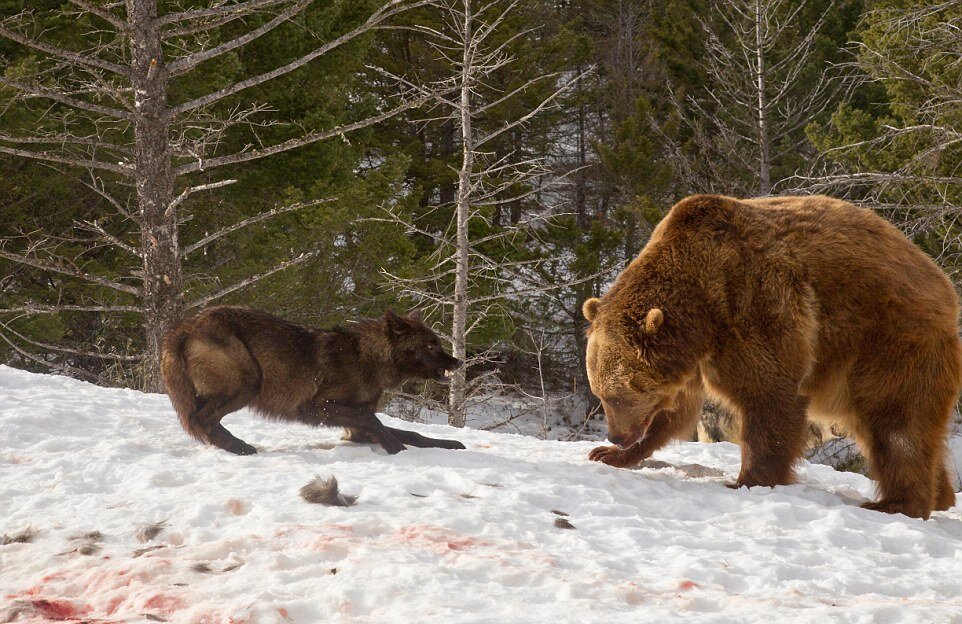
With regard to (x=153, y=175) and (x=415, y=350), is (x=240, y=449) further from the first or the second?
(x=153, y=175)

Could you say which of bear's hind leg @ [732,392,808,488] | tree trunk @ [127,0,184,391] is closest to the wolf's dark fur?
bear's hind leg @ [732,392,808,488]

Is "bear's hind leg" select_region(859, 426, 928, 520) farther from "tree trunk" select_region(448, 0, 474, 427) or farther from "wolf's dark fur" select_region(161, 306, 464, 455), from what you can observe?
"tree trunk" select_region(448, 0, 474, 427)

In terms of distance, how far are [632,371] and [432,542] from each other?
2147 millimetres

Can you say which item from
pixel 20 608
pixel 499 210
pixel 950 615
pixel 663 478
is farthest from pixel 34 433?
pixel 499 210

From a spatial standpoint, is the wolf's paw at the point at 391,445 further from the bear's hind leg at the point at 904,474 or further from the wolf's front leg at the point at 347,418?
the bear's hind leg at the point at 904,474

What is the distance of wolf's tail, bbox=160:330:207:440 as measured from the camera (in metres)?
6.24

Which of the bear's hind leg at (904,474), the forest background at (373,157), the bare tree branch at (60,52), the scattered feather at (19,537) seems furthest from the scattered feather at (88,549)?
the bare tree branch at (60,52)

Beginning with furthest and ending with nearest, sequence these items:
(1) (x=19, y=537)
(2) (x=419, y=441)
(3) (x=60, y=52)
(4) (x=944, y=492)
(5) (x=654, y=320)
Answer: (3) (x=60, y=52) < (2) (x=419, y=441) < (4) (x=944, y=492) < (5) (x=654, y=320) < (1) (x=19, y=537)

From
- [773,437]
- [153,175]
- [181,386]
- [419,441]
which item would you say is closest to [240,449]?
[181,386]

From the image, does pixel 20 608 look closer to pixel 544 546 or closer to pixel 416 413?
pixel 544 546

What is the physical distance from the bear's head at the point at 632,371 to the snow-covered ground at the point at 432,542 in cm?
39

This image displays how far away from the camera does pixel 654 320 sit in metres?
5.57

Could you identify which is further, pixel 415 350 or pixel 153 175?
pixel 153 175

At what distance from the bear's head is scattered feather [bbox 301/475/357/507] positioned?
6.38ft
